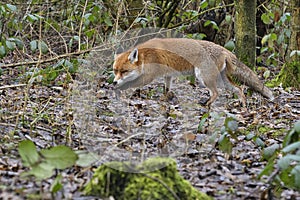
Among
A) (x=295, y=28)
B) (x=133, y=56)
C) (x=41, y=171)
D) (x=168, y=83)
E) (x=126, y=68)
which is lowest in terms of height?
(x=168, y=83)

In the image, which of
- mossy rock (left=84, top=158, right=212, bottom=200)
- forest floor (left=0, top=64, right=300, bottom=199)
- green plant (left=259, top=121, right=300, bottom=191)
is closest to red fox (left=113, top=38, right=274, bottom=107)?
forest floor (left=0, top=64, right=300, bottom=199)

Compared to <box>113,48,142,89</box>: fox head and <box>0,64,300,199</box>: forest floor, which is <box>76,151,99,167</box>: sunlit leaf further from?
<box>113,48,142,89</box>: fox head

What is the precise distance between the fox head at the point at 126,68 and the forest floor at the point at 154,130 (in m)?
0.19

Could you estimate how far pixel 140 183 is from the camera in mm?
3412

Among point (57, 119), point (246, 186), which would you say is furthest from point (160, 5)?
point (246, 186)

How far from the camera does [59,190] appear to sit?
3330 millimetres

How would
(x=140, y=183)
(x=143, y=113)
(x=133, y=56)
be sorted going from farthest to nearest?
(x=133, y=56) → (x=143, y=113) → (x=140, y=183)

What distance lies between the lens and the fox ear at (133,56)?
7.48 m

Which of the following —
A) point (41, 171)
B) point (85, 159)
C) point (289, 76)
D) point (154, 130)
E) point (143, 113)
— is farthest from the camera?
point (289, 76)

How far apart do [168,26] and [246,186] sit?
6.38 metres

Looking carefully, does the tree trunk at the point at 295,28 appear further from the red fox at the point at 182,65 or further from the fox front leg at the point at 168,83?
the fox front leg at the point at 168,83

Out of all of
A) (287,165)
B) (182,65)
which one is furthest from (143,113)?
(287,165)

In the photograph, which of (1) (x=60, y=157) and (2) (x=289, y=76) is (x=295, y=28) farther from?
(1) (x=60, y=157)

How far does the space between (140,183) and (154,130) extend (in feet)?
7.36
